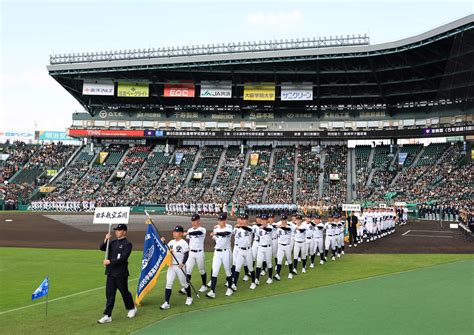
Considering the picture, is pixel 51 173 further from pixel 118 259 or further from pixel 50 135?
pixel 118 259

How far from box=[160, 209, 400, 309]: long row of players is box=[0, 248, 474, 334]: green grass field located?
446mm

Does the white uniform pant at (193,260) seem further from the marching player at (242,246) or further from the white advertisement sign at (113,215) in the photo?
the white advertisement sign at (113,215)

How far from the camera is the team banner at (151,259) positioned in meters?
11.1

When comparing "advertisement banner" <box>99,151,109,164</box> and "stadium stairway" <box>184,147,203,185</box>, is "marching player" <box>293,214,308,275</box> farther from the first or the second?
"advertisement banner" <box>99,151,109,164</box>

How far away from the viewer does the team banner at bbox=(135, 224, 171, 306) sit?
36.3 feet

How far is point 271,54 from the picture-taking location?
56.4 metres

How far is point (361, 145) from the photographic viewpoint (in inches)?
2657

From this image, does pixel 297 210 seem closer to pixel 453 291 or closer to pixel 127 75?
pixel 127 75

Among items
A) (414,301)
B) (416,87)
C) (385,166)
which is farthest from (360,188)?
(414,301)

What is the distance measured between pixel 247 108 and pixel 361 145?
18151 mm

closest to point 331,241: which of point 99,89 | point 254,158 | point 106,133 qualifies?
point 254,158

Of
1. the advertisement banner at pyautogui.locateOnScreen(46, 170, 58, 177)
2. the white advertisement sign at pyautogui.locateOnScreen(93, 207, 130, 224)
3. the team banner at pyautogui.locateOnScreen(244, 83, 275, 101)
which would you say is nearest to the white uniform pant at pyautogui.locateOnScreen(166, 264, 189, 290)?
the white advertisement sign at pyautogui.locateOnScreen(93, 207, 130, 224)

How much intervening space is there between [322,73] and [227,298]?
165 ft

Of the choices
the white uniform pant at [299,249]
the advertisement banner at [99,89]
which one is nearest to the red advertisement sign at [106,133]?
the advertisement banner at [99,89]
